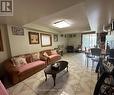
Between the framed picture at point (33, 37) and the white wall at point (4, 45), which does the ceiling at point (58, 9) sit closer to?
the white wall at point (4, 45)

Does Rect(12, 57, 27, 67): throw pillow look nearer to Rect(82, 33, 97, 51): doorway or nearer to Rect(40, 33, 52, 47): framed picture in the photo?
Rect(40, 33, 52, 47): framed picture

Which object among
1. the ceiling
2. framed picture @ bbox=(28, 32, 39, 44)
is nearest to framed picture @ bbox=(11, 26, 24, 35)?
framed picture @ bbox=(28, 32, 39, 44)

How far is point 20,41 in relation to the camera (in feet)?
13.3

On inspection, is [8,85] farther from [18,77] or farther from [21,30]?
[21,30]

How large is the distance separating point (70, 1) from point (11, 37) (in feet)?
9.87

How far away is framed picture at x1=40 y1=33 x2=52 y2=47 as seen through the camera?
5828 millimetres

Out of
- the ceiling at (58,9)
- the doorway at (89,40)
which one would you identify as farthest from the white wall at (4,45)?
the doorway at (89,40)

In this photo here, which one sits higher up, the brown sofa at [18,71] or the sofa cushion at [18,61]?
the sofa cushion at [18,61]

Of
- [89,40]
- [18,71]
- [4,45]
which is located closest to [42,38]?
[4,45]

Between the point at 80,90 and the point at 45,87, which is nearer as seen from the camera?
the point at 80,90

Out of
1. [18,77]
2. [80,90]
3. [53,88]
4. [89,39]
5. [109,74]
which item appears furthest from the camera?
[89,39]

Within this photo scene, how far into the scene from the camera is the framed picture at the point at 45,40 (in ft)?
19.1

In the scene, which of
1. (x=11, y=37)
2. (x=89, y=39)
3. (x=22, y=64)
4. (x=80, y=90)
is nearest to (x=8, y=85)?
(x=22, y=64)

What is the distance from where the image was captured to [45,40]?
6148 mm
